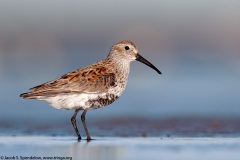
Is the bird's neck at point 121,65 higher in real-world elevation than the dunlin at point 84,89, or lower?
higher

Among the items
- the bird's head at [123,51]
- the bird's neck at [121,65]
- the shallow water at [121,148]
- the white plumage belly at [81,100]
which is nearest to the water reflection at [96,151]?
the shallow water at [121,148]

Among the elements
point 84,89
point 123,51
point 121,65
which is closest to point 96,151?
point 84,89

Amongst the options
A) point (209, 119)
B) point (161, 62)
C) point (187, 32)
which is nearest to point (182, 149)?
point (209, 119)

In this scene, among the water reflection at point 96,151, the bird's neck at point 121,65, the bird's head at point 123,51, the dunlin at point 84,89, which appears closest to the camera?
the water reflection at point 96,151

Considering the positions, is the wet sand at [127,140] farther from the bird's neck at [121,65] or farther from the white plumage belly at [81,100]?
the bird's neck at [121,65]

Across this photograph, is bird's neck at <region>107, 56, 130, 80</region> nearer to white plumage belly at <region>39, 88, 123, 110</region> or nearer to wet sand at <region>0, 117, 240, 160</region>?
white plumage belly at <region>39, 88, 123, 110</region>

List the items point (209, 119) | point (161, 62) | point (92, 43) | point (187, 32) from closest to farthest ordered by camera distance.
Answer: point (209, 119)
point (161, 62)
point (92, 43)
point (187, 32)

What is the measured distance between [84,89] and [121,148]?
2.08 m

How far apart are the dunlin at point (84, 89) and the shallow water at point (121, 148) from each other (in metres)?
0.64

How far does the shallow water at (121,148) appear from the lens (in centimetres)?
1151

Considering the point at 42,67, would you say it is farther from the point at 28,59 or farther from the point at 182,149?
the point at 182,149

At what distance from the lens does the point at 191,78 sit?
1078 inches

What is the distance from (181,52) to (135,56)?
16.4m

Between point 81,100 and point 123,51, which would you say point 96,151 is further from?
point 123,51
